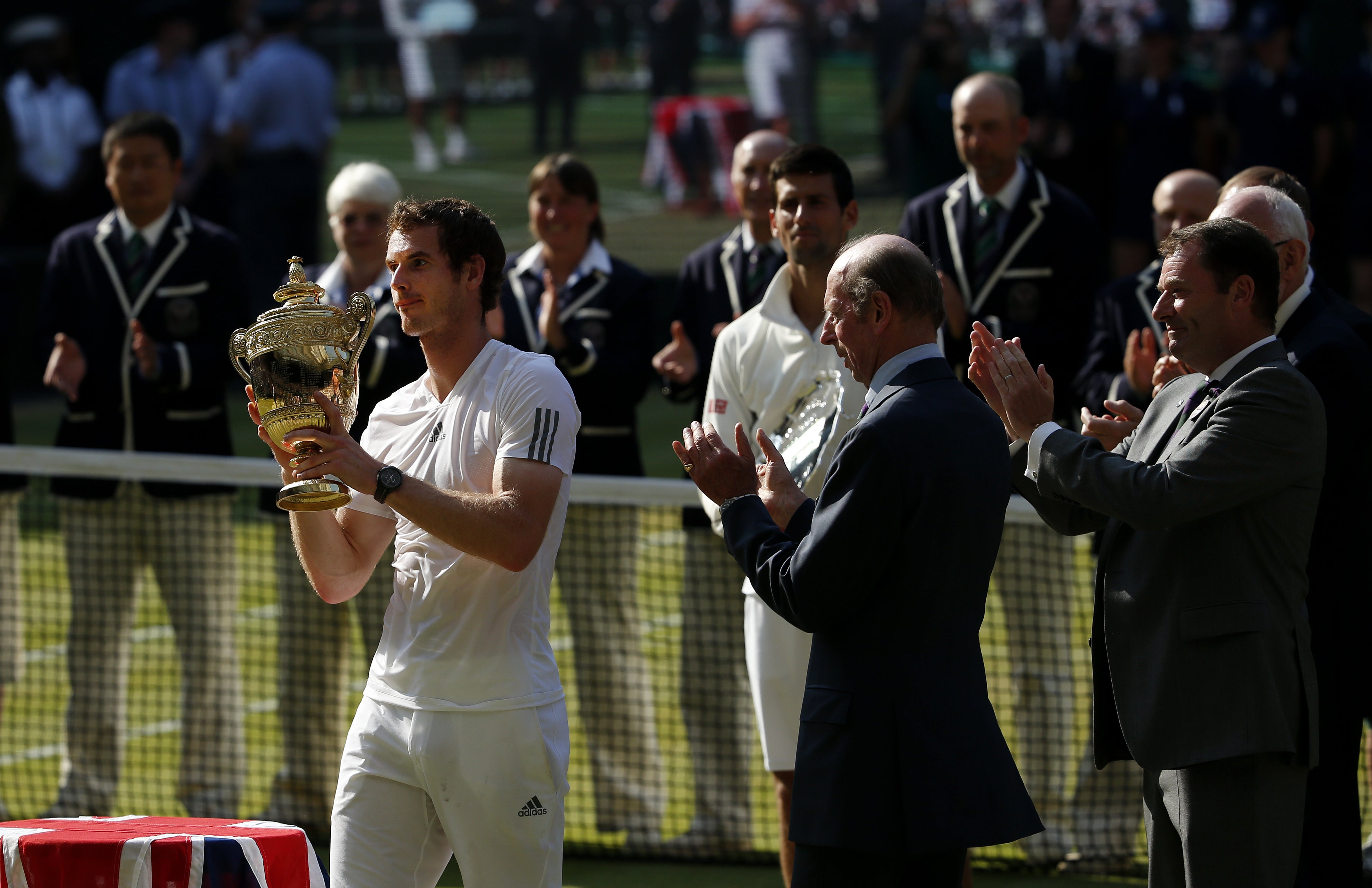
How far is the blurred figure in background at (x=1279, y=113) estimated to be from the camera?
1305 cm

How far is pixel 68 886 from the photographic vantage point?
13.3 ft

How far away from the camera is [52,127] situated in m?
16.2

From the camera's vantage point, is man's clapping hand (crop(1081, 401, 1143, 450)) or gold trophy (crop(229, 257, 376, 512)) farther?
man's clapping hand (crop(1081, 401, 1143, 450))

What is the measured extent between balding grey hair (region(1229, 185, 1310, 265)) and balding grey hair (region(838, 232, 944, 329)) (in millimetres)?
1489

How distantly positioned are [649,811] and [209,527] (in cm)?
222

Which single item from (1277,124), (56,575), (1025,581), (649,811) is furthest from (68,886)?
(1277,124)

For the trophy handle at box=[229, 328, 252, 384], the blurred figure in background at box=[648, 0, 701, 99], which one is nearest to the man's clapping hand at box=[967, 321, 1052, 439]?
the trophy handle at box=[229, 328, 252, 384]

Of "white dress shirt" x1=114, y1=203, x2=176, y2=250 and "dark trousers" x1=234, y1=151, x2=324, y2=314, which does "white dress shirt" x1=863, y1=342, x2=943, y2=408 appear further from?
"dark trousers" x1=234, y1=151, x2=324, y2=314

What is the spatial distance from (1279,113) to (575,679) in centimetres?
863

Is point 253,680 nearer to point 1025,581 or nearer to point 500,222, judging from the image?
point 1025,581

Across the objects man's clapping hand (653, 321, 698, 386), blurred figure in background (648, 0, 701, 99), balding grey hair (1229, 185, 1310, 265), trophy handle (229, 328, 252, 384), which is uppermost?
blurred figure in background (648, 0, 701, 99)

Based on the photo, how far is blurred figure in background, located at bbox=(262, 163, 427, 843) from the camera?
6891mm

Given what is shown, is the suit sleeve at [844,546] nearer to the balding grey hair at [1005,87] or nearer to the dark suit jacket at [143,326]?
the balding grey hair at [1005,87]

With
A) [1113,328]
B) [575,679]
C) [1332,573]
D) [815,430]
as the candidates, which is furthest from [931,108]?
[1332,573]
